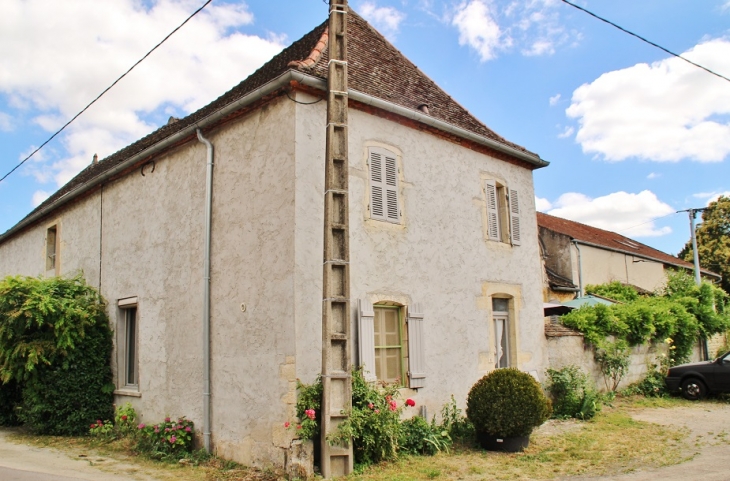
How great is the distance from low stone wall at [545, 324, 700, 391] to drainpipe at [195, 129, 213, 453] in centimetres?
698

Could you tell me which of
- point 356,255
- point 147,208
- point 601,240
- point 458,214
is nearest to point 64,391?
point 147,208

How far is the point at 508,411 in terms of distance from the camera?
8695mm

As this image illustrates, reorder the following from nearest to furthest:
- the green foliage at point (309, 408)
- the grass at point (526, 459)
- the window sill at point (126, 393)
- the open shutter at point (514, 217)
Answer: the green foliage at point (309, 408) → the grass at point (526, 459) → the window sill at point (126, 393) → the open shutter at point (514, 217)

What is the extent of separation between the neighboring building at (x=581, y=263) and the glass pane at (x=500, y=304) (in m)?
8.86

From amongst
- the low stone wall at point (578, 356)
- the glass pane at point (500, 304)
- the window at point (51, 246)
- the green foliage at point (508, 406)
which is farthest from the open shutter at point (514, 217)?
the window at point (51, 246)

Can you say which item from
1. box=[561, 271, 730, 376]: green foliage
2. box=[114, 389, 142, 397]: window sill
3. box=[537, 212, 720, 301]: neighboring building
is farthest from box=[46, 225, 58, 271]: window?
box=[537, 212, 720, 301]: neighboring building

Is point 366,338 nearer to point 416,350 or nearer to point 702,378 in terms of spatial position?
point 416,350

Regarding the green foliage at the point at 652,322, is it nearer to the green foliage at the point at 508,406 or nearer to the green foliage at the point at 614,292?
the green foliage at the point at 614,292

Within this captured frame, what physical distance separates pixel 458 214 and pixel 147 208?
5.62m

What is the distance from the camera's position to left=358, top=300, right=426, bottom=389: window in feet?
29.5

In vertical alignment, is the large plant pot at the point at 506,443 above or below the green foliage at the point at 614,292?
below

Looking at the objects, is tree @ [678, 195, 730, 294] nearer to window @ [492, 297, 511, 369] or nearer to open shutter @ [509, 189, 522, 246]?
open shutter @ [509, 189, 522, 246]

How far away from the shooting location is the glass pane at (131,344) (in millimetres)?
11250

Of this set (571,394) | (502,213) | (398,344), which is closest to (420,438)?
(398,344)
